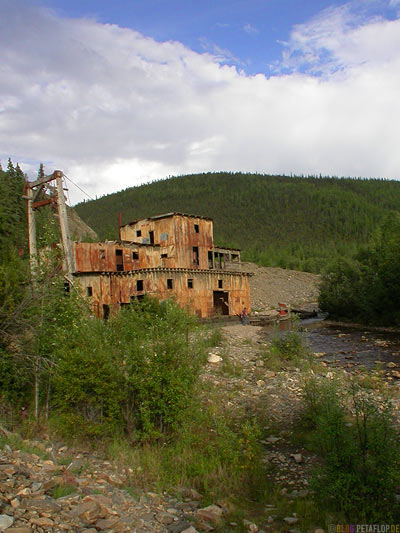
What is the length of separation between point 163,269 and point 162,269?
3.0 inches

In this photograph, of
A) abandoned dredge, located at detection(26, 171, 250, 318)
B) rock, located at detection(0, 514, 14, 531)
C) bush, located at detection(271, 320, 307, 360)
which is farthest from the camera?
abandoned dredge, located at detection(26, 171, 250, 318)

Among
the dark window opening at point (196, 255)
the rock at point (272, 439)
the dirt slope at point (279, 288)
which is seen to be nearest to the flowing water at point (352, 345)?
the rock at point (272, 439)

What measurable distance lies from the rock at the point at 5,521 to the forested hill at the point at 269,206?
102 m

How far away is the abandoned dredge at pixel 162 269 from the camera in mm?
27500

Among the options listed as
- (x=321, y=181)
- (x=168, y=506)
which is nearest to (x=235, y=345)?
(x=168, y=506)

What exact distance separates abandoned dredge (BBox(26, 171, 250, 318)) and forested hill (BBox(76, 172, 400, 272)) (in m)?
72.5

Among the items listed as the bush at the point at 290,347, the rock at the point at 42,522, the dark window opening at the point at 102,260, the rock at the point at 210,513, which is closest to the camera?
the rock at the point at 42,522

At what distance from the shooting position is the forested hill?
12431cm

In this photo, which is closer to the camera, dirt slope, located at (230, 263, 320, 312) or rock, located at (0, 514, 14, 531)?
rock, located at (0, 514, 14, 531)

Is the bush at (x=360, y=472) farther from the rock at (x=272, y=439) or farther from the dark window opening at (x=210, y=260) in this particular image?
the dark window opening at (x=210, y=260)

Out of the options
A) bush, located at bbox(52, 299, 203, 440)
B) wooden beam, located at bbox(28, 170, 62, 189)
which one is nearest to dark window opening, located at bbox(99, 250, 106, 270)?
wooden beam, located at bbox(28, 170, 62, 189)

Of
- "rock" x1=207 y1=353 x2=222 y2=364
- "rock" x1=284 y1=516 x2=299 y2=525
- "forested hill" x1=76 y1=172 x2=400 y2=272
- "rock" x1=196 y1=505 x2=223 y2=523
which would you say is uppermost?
Answer: "forested hill" x1=76 y1=172 x2=400 y2=272

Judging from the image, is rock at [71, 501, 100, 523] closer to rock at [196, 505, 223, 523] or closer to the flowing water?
rock at [196, 505, 223, 523]

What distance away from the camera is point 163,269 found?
27922 mm
